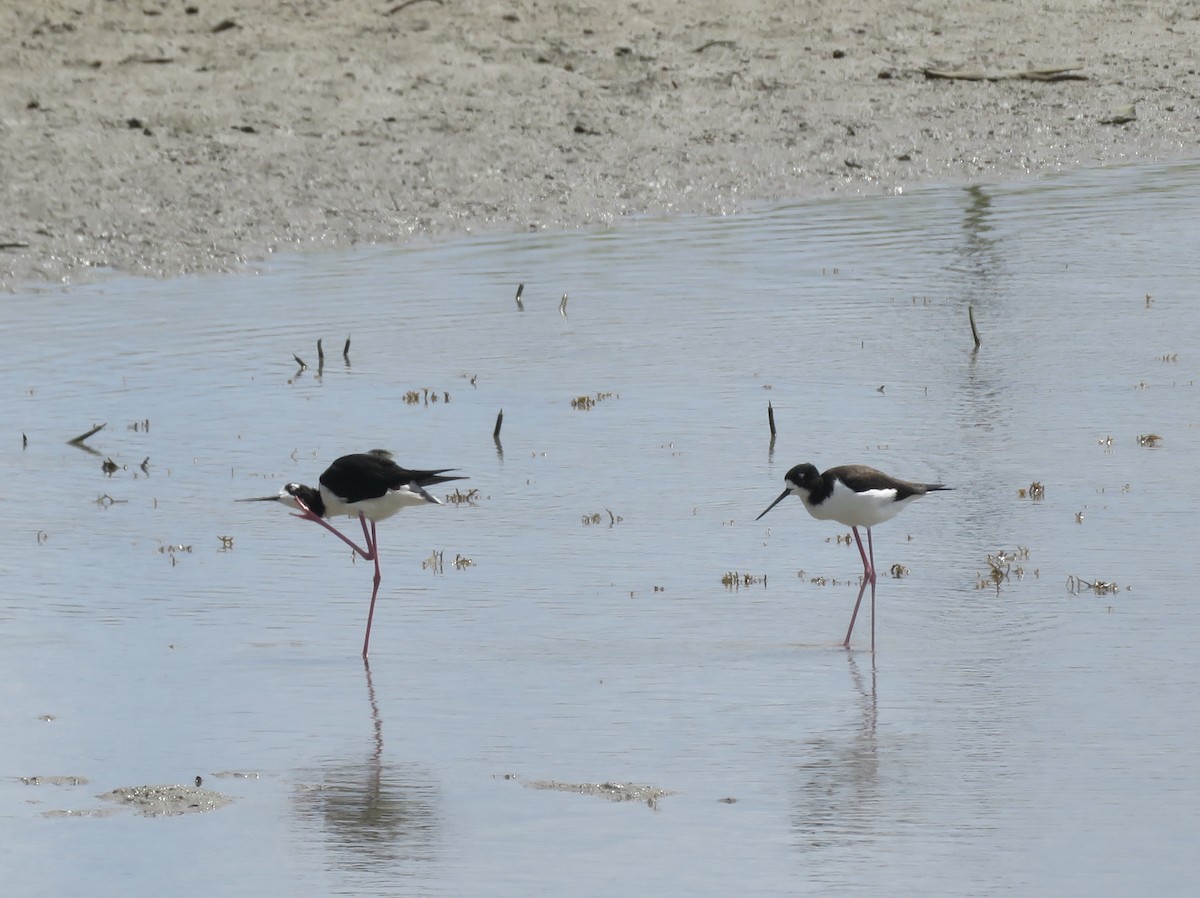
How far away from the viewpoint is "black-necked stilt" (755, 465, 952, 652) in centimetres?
884

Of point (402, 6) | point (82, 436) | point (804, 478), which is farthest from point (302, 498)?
point (402, 6)

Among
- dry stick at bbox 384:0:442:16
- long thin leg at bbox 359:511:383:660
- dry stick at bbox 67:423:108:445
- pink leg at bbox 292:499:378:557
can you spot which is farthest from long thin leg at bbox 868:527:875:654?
dry stick at bbox 384:0:442:16

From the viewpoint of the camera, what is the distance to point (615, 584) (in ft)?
29.8

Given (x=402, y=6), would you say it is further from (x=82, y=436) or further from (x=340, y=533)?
(x=340, y=533)

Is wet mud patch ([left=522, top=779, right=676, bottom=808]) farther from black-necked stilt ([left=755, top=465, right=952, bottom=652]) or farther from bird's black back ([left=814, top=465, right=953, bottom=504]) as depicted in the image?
bird's black back ([left=814, top=465, right=953, bottom=504])

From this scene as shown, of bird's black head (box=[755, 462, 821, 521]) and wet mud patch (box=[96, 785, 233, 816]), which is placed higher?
bird's black head (box=[755, 462, 821, 521])

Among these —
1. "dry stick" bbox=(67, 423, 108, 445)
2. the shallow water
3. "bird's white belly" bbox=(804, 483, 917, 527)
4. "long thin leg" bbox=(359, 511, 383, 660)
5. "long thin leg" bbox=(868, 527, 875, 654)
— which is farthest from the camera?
"dry stick" bbox=(67, 423, 108, 445)

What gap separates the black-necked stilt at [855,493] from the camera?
29.0 ft

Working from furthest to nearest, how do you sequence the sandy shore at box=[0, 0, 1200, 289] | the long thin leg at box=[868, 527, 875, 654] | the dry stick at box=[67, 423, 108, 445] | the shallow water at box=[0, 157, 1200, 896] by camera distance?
the sandy shore at box=[0, 0, 1200, 289] < the dry stick at box=[67, 423, 108, 445] < the long thin leg at box=[868, 527, 875, 654] < the shallow water at box=[0, 157, 1200, 896]

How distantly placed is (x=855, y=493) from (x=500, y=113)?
11.1 m

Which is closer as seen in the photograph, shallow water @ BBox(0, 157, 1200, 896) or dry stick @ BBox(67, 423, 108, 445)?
shallow water @ BBox(0, 157, 1200, 896)

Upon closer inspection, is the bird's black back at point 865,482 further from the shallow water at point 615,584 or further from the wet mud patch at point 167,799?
the wet mud patch at point 167,799

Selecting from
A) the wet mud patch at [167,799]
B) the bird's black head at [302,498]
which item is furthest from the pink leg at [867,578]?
the wet mud patch at [167,799]

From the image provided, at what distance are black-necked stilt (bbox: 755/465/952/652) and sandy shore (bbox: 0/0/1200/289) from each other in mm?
8174
